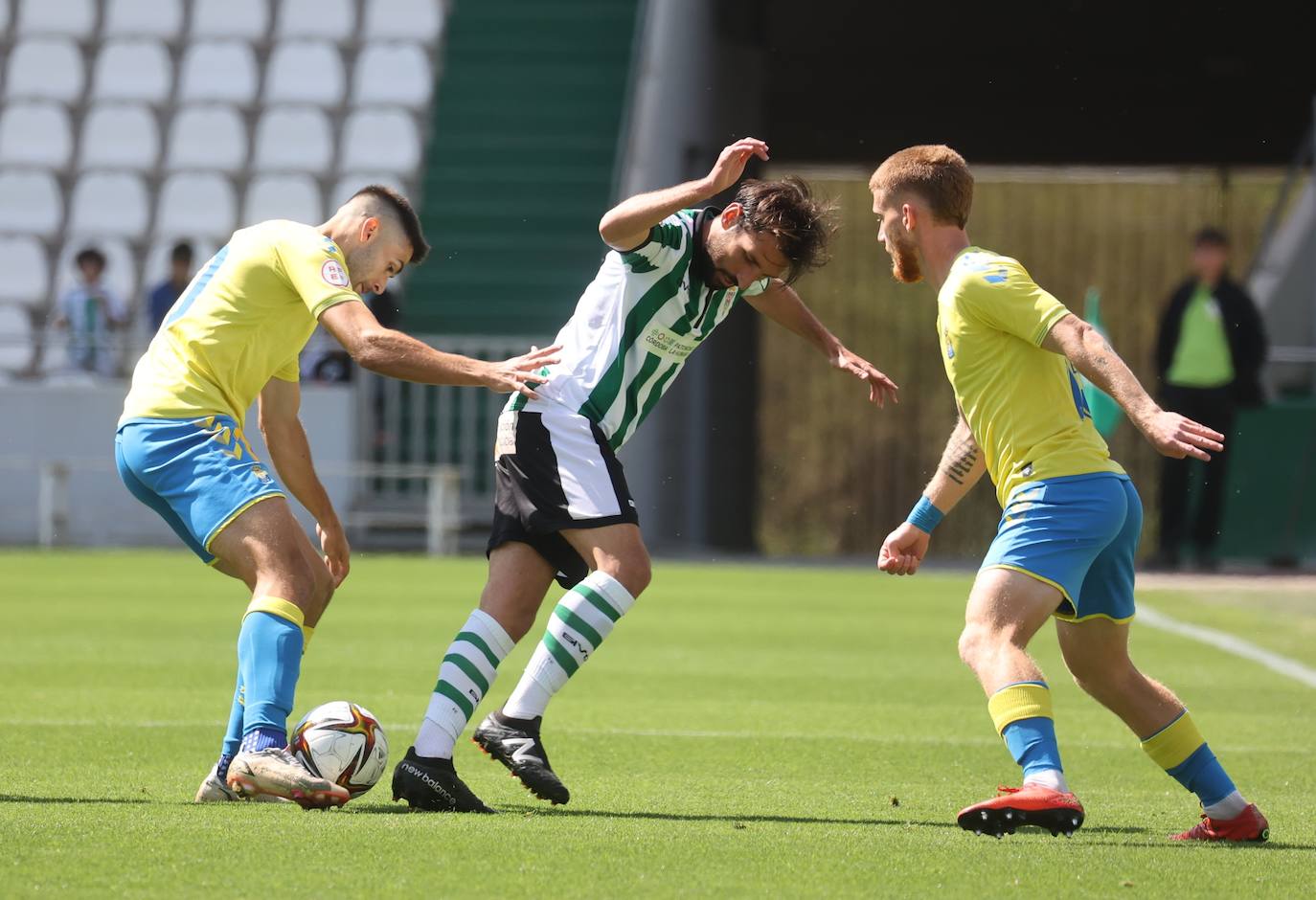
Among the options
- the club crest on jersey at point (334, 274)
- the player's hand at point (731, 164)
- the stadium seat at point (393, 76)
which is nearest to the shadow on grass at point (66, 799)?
the club crest on jersey at point (334, 274)

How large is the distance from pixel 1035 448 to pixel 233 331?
2123 millimetres

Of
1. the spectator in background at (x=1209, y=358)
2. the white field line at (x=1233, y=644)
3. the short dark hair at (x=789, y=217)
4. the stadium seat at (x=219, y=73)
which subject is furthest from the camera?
the stadium seat at (x=219, y=73)

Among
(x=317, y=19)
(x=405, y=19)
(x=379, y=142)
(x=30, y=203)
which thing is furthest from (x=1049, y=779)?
(x=317, y=19)

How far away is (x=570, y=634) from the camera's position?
500 cm

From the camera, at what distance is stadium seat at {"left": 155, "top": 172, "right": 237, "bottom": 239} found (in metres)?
20.2

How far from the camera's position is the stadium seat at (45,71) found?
2170 cm

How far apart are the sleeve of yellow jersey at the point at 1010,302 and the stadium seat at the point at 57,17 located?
1981 centimetres

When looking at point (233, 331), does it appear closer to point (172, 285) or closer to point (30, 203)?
point (172, 285)

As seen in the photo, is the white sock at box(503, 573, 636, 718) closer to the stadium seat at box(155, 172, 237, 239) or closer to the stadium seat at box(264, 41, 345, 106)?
the stadium seat at box(155, 172, 237, 239)

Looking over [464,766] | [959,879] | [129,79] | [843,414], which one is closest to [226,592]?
[464,766]

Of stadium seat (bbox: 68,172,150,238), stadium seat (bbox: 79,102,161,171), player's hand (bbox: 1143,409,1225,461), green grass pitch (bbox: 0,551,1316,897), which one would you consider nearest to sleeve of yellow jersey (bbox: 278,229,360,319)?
green grass pitch (bbox: 0,551,1316,897)

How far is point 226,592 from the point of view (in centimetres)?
1264

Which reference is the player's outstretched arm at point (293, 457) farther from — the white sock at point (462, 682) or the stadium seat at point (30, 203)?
the stadium seat at point (30, 203)

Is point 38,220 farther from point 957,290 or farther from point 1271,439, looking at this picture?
point 957,290
